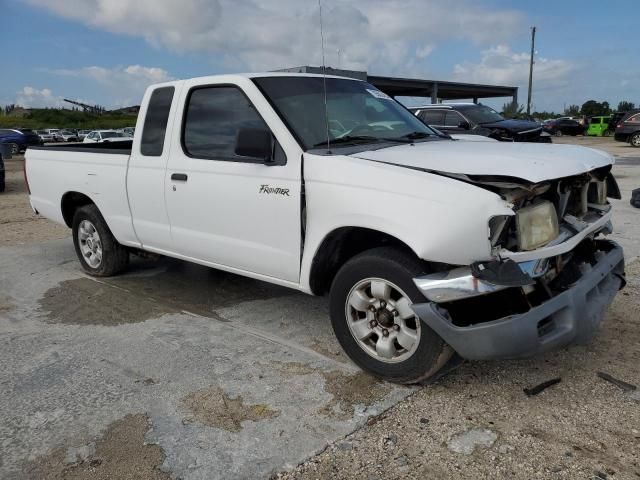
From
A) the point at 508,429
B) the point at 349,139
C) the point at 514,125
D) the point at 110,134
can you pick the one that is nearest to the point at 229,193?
the point at 349,139

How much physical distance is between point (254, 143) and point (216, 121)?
33.0 inches

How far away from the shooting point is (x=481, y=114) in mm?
16141

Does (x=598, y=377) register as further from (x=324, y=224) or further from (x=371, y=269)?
(x=324, y=224)

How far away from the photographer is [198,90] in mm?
4484

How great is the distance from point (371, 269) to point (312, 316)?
1.51m

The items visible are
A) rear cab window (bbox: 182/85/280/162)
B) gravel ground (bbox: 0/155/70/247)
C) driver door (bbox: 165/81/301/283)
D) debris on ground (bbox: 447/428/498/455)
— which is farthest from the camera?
gravel ground (bbox: 0/155/70/247)

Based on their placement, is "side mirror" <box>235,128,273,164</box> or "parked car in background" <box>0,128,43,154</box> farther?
"parked car in background" <box>0,128,43,154</box>

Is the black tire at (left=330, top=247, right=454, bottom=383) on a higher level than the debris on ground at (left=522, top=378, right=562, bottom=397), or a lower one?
higher

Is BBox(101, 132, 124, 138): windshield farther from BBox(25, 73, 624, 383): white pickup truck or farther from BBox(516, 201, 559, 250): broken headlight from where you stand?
BBox(516, 201, 559, 250): broken headlight

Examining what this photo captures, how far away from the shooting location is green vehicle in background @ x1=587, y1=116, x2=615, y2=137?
3731cm

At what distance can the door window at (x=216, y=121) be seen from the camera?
4082mm

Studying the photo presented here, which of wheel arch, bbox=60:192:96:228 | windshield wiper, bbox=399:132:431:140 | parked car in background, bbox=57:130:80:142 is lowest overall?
parked car in background, bbox=57:130:80:142

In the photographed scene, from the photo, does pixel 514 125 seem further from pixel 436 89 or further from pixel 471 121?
pixel 436 89

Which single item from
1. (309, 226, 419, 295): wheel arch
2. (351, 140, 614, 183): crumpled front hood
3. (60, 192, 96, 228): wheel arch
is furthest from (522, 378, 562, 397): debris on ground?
(60, 192, 96, 228): wheel arch
